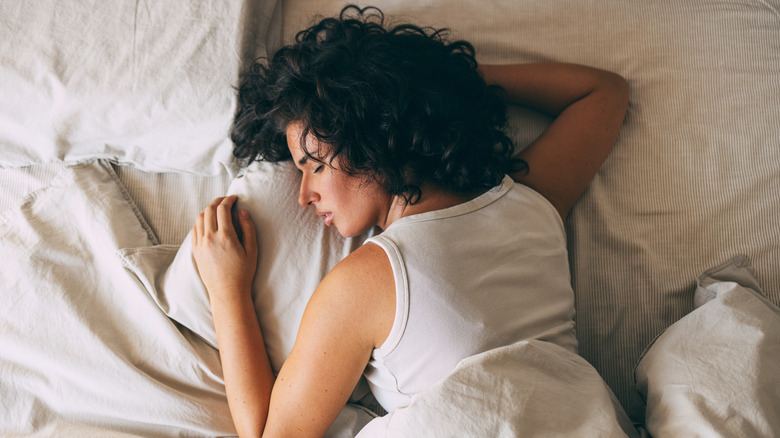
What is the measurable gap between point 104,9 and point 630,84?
1134 millimetres

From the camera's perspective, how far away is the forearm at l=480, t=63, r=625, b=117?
3.46ft

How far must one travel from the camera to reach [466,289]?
0.72 meters

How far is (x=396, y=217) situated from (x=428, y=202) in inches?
2.6

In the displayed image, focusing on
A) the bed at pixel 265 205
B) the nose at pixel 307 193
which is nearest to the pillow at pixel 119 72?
the bed at pixel 265 205

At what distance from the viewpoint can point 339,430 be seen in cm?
89

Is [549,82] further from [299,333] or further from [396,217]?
[299,333]

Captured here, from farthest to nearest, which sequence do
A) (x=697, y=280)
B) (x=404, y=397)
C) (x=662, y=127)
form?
(x=662, y=127), (x=697, y=280), (x=404, y=397)

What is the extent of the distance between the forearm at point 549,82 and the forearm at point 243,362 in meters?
0.70

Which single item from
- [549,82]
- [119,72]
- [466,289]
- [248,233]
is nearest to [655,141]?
[549,82]

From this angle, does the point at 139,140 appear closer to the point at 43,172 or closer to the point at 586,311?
the point at 43,172

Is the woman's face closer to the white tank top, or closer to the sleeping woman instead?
the sleeping woman

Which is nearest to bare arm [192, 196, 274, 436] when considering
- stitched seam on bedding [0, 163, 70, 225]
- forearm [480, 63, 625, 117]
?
stitched seam on bedding [0, 163, 70, 225]

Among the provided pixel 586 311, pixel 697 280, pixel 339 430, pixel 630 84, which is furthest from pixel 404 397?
pixel 630 84

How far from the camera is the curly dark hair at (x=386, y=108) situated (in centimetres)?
84
